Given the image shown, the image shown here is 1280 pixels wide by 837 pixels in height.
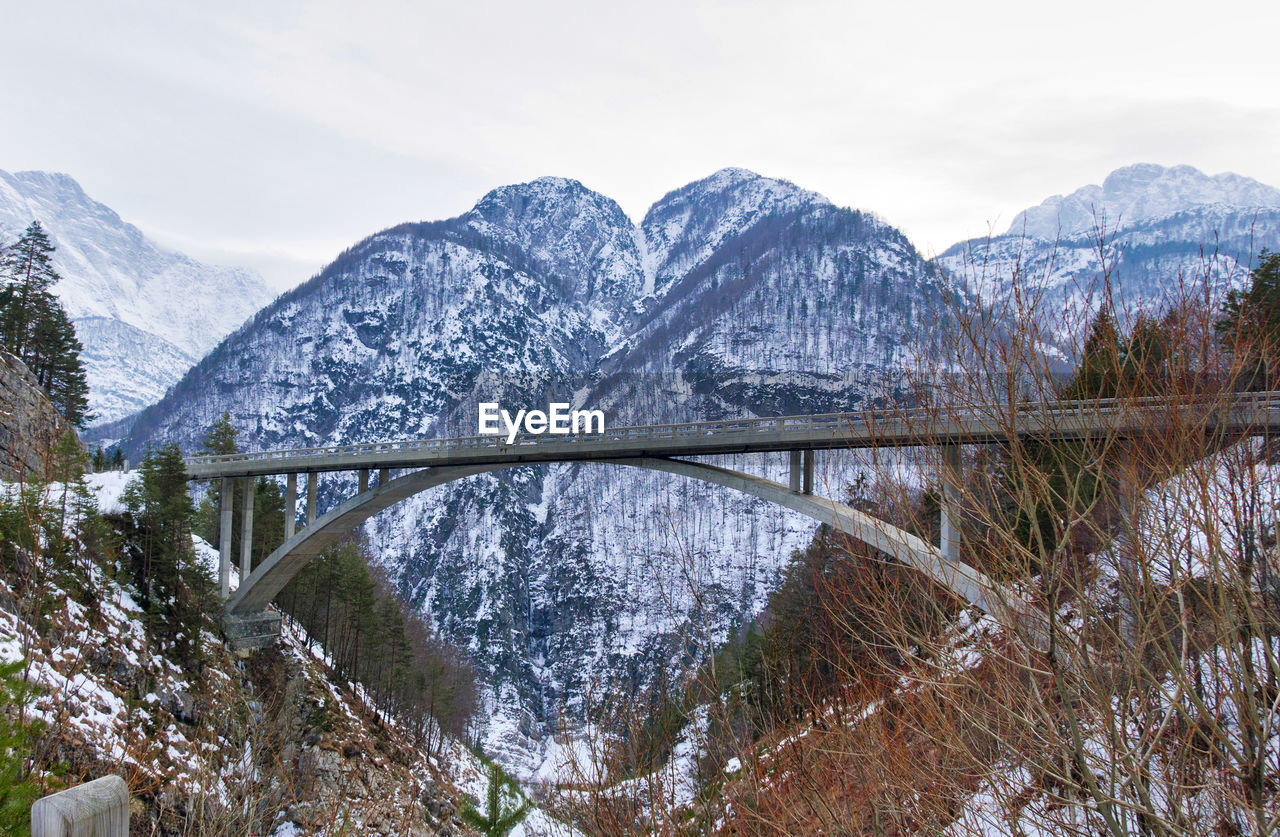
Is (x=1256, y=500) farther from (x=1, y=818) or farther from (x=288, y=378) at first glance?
(x=288, y=378)

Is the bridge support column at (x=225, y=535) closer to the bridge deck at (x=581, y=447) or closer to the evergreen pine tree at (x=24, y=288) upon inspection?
the bridge deck at (x=581, y=447)

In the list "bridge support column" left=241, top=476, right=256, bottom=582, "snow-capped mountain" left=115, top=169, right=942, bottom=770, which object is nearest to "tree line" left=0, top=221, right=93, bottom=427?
"bridge support column" left=241, top=476, right=256, bottom=582

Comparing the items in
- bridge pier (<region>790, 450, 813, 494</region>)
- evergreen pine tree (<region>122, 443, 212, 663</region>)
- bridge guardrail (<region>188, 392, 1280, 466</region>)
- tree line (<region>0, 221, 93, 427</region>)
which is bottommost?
evergreen pine tree (<region>122, 443, 212, 663</region>)

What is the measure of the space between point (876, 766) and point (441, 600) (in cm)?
10601

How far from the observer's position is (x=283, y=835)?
18.4 m

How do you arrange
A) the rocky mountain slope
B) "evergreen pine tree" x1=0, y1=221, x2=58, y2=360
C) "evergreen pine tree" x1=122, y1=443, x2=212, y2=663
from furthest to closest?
the rocky mountain slope → "evergreen pine tree" x1=0, y1=221, x2=58, y2=360 → "evergreen pine tree" x1=122, y1=443, x2=212, y2=663

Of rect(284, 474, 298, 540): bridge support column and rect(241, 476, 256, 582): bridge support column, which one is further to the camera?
rect(241, 476, 256, 582): bridge support column

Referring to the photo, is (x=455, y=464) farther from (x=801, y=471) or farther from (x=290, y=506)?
(x=801, y=471)

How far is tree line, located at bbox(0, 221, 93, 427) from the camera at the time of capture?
115 feet

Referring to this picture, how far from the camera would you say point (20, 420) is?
2448 centimetres

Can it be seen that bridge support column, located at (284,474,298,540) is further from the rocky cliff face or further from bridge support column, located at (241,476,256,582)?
the rocky cliff face

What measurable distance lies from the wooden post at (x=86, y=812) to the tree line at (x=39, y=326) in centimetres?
4254

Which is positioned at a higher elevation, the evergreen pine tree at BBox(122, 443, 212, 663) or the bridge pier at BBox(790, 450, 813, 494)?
the bridge pier at BBox(790, 450, 813, 494)

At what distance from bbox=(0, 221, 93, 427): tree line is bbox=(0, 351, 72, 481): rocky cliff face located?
987 centimetres
